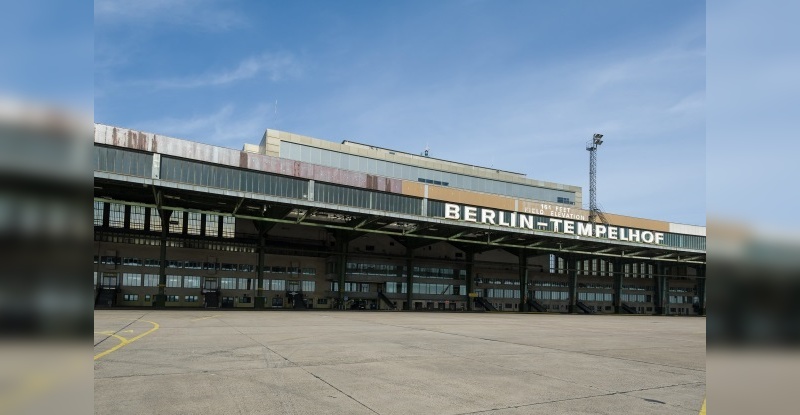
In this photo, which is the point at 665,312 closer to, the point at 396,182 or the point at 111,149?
the point at 396,182

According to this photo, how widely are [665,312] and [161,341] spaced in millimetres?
109296

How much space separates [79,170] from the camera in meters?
2.34

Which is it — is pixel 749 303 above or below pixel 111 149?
below

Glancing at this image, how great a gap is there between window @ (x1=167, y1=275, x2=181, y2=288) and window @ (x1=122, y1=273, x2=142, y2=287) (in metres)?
3.53

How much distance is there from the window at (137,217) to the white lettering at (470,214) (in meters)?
43.2

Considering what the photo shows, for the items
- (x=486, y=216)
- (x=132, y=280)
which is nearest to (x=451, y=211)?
(x=486, y=216)

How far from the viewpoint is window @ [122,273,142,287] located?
2520 inches

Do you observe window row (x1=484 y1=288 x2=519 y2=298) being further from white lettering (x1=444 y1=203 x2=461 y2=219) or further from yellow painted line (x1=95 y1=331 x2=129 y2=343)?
yellow painted line (x1=95 y1=331 x2=129 y2=343)

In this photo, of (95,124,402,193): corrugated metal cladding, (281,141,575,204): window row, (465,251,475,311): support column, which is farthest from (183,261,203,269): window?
(465,251,475,311): support column

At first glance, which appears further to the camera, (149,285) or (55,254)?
(149,285)

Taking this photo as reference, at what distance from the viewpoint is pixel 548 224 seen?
7356 centimetres

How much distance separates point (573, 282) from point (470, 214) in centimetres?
4093

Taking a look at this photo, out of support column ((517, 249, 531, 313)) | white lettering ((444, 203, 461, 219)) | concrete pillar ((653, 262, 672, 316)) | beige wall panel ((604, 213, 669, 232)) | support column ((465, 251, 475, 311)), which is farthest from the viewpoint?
concrete pillar ((653, 262, 672, 316))

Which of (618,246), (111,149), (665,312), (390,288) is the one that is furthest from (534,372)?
(665,312)
